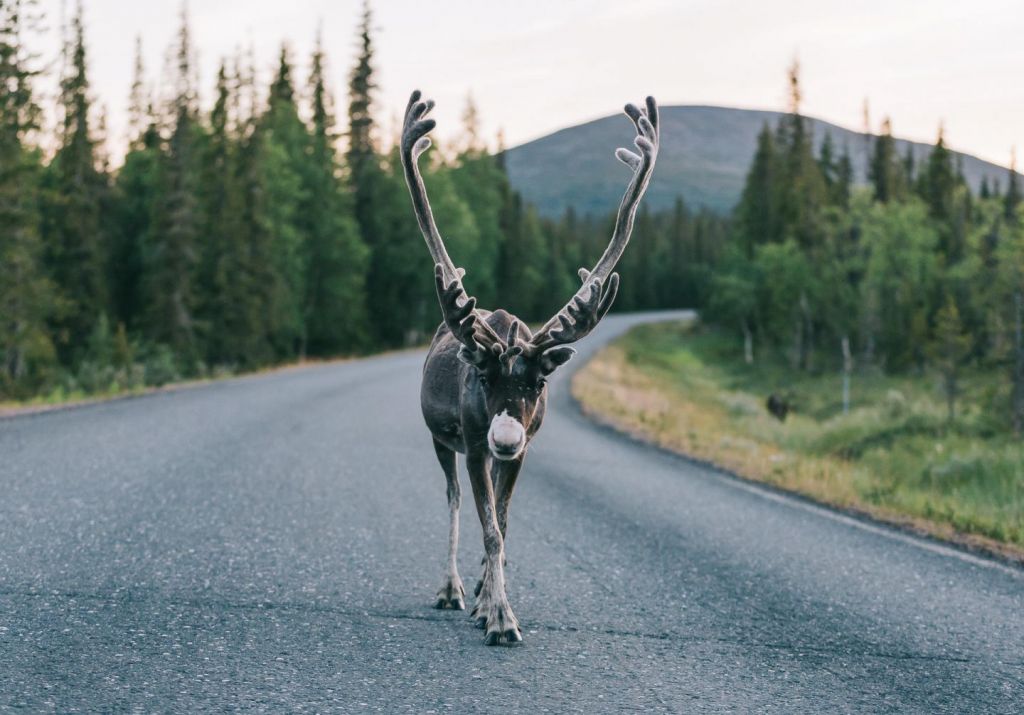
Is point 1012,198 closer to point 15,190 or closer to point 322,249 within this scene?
point 322,249

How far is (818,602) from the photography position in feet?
19.2

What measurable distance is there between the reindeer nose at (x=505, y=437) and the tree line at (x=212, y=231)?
1968 cm

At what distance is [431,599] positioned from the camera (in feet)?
18.0

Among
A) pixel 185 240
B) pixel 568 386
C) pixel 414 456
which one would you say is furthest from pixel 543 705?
pixel 185 240

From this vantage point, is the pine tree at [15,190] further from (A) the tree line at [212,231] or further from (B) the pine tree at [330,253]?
(B) the pine tree at [330,253]

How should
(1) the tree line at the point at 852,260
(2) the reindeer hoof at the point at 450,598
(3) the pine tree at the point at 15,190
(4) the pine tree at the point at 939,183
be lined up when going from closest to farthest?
(2) the reindeer hoof at the point at 450,598 → (3) the pine tree at the point at 15,190 → (1) the tree line at the point at 852,260 → (4) the pine tree at the point at 939,183

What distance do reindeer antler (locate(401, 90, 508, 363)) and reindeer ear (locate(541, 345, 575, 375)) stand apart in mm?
215

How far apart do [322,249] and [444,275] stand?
4867 centimetres

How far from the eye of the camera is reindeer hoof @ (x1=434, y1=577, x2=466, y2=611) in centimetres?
537

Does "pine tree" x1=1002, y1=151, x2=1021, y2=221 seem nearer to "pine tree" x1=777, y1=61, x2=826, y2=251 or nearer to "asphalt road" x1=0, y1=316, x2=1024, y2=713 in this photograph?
"pine tree" x1=777, y1=61, x2=826, y2=251

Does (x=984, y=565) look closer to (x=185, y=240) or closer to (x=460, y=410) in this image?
(x=460, y=410)

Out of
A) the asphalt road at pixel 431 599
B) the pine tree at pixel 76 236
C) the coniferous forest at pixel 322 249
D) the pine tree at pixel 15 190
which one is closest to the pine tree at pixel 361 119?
the coniferous forest at pixel 322 249

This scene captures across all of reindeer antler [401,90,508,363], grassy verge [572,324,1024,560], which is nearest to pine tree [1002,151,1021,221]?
grassy verge [572,324,1024,560]

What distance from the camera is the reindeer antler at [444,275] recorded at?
4617 millimetres
